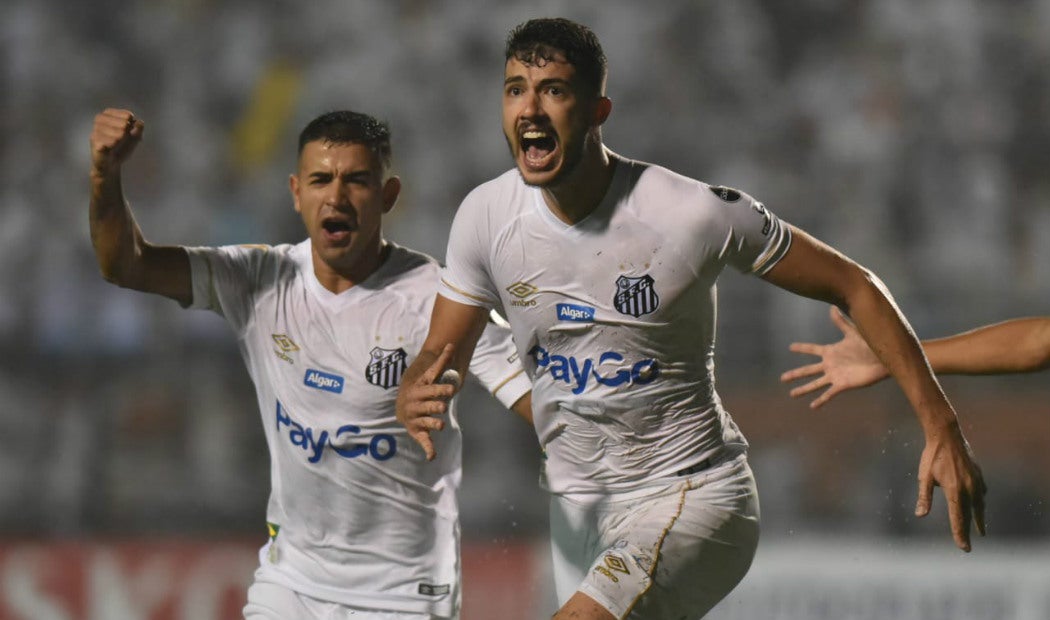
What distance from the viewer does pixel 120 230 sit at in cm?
415

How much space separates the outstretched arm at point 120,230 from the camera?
4027 mm

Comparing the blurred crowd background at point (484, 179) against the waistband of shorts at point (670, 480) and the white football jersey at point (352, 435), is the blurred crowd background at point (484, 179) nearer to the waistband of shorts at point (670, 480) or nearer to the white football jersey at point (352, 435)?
the white football jersey at point (352, 435)

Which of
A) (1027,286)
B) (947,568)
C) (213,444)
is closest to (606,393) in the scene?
(947,568)

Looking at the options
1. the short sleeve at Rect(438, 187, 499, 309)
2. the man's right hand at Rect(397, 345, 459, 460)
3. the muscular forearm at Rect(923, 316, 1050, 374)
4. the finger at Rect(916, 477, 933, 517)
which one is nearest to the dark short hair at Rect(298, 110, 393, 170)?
the short sleeve at Rect(438, 187, 499, 309)

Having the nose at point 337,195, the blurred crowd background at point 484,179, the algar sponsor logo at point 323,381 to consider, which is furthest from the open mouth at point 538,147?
the blurred crowd background at point 484,179

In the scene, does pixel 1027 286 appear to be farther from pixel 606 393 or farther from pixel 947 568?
pixel 606 393

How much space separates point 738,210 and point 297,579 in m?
1.84

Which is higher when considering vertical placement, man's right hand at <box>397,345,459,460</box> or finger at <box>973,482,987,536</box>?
man's right hand at <box>397,345,459,460</box>

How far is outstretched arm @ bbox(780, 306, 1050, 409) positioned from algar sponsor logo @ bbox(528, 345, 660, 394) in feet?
1.66

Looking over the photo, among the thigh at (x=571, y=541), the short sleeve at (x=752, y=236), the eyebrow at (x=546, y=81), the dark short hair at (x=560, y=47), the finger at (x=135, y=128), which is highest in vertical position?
the dark short hair at (x=560, y=47)

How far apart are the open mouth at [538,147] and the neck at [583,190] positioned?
10 centimetres

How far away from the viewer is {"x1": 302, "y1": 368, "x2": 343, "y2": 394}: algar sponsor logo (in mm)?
4293

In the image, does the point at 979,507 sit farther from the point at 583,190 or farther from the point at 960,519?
the point at 583,190

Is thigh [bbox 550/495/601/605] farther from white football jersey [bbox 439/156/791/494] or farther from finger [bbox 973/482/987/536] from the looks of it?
finger [bbox 973/482/987/536]
